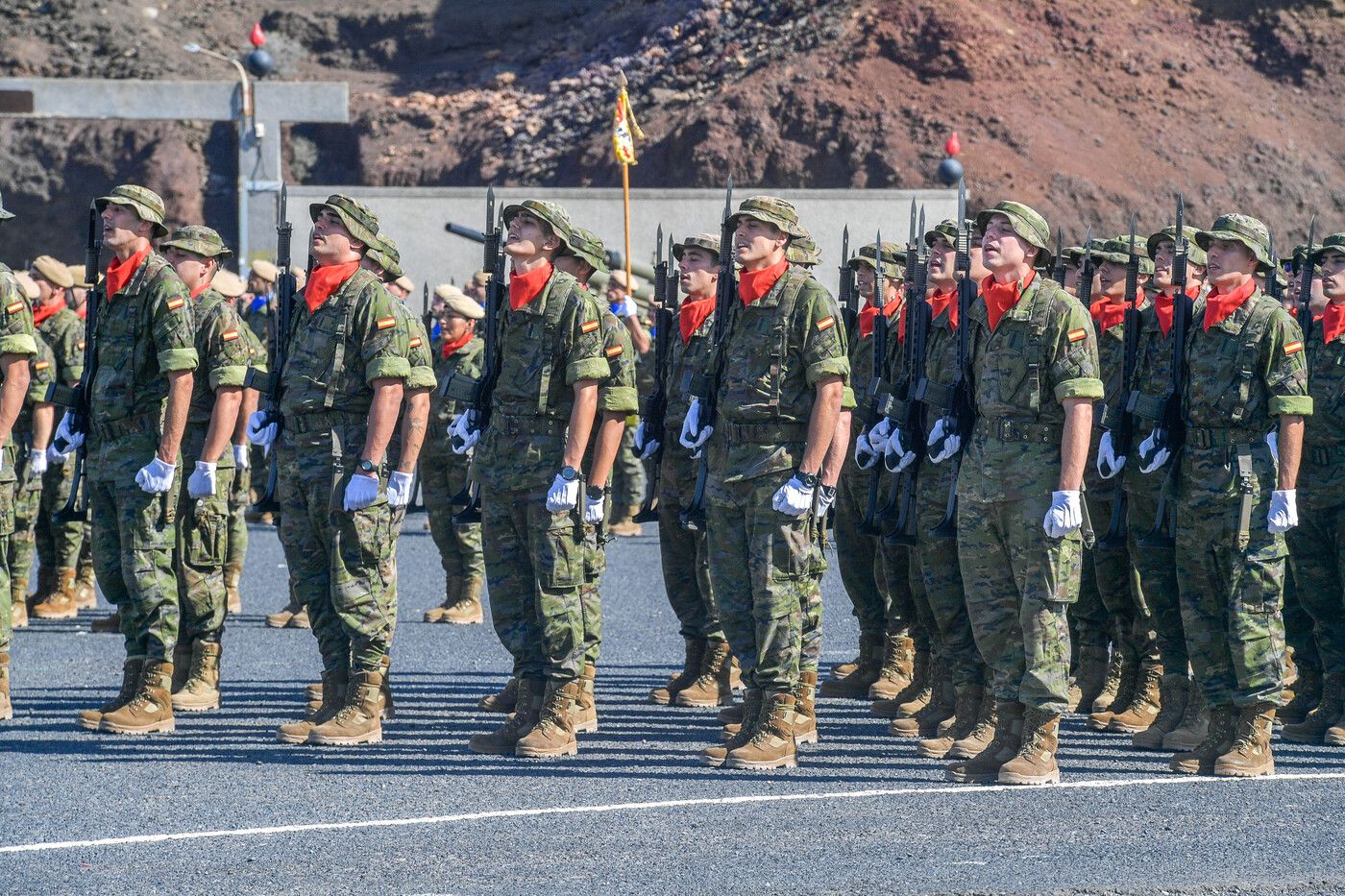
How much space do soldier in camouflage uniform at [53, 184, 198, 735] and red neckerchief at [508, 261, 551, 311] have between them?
1397 millimetres

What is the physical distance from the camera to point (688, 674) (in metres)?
8.91

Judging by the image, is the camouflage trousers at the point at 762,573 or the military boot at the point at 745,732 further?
the military boot at the point at 745,732

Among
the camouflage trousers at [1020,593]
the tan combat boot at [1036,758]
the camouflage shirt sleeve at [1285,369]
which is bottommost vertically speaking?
the tan combat boot at [1036,758]

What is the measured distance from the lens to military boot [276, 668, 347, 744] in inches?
302

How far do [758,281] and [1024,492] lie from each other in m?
1.34

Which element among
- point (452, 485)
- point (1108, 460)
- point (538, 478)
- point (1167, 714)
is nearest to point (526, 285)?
point (538, 478)

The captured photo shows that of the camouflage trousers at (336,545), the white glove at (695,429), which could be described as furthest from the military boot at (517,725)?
the white glove at (695,429)

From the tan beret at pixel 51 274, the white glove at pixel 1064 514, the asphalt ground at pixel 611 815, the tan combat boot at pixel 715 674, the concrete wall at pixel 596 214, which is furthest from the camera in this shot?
the concrete wall at pixel 596 214

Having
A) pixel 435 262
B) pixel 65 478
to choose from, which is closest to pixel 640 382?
pixel 65 478

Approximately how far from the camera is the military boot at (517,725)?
7543mm

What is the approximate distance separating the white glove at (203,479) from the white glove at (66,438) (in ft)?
2.01

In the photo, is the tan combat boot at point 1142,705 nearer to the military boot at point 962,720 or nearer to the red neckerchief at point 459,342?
the military boot at point 962,720

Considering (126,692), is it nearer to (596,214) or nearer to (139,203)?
(139,203)

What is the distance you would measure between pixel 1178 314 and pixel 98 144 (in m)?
35.6
